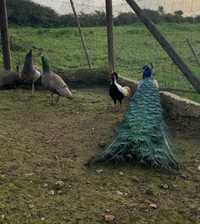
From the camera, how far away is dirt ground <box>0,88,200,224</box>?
397cm

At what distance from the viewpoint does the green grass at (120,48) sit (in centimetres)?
1118

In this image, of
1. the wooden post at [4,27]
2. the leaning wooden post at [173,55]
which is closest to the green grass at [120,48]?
the wooden post at [4,27]

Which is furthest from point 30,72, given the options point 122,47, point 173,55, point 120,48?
point 122,47

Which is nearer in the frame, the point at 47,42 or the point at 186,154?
the point at 186,154

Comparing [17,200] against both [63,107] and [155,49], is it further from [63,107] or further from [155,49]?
[155,49]

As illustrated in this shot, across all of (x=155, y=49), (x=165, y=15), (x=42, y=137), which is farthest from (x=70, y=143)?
(x=165, y=15)

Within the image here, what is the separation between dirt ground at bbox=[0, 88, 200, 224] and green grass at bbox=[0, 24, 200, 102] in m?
3.10

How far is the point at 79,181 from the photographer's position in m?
4.55

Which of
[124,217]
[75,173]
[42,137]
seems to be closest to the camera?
[124,217]

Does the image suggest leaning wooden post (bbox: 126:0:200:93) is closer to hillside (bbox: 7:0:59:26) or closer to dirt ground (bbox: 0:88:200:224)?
dirt ground (bbox: 0:88:200:224)

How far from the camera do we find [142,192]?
4426mm

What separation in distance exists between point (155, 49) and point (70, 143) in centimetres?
867

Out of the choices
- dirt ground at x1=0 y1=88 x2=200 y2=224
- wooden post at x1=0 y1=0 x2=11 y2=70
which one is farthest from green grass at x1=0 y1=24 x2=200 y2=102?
dirt ground at x1=0 y1=88 x2=200 y2=224

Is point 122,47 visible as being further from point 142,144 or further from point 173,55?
point 142,144
